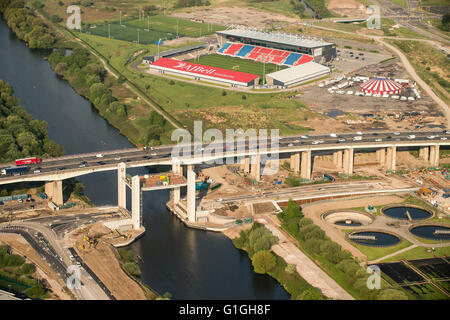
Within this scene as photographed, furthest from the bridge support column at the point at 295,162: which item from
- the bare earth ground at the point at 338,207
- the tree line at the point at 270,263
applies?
the tree line at the point at 270,263

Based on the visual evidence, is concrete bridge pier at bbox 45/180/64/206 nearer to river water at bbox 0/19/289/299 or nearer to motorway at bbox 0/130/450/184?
motorway at bbox 0/130/450/184

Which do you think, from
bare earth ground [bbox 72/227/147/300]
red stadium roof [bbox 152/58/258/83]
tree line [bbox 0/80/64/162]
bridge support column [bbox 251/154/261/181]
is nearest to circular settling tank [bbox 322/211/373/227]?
bridge support column [bbox 251/154/261/181]

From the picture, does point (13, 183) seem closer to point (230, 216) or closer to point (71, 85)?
point (230, 216)

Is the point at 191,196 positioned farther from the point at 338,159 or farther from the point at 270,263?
the point at 338,159

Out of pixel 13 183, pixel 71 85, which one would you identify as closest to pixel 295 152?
pixel 13 183

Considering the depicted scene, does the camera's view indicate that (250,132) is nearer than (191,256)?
No
